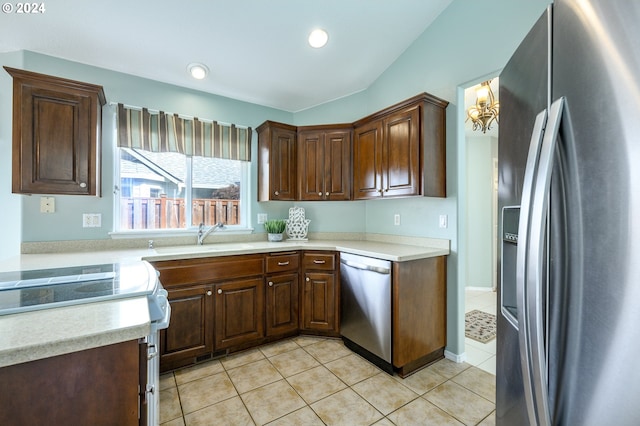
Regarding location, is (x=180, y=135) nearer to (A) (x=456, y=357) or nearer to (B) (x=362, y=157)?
(B) (x=362, y=157)

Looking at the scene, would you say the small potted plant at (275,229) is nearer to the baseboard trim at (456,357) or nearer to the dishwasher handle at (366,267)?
the dishwasher handle at (366,267)

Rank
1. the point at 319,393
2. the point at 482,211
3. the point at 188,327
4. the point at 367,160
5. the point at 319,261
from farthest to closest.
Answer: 1. the point at 482,211
2. the point at 367,160
3. the point at 319,261
4. the point at 188,327
5. the point at 319,393

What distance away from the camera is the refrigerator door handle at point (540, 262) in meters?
0.64

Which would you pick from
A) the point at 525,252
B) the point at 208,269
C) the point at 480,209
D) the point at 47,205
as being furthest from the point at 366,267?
the point at 480,209

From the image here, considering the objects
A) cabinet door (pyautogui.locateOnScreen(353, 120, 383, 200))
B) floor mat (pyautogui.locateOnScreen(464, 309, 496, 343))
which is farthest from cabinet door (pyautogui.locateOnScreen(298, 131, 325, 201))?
floor mat (pyautogui.locateOnScreen(464, 309, 496, 343))

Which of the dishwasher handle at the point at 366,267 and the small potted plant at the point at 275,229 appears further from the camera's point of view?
the small potted plant at the point at 275,229

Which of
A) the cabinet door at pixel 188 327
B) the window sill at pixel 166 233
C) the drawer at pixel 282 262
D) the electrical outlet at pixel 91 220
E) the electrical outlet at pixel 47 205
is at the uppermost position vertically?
the electrical outlet at pixel 47 205

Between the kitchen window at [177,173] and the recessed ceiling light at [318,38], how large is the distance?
3.99 feet

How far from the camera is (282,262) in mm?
2625

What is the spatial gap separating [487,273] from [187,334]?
4.24 meters

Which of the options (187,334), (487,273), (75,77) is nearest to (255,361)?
(187,334)

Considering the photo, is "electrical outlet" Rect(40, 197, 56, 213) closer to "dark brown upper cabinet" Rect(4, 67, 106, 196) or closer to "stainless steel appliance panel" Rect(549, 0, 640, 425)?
"dark brown upper cabinet" Rect(4, 67, 106, 196)

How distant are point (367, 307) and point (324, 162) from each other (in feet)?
5.27

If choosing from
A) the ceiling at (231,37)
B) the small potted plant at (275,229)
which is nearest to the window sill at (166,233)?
the small potted plant at (275,229)
